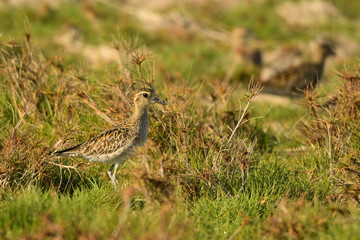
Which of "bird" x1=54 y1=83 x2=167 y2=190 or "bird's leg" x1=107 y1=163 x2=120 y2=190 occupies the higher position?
"bird" x1=54 y1=83 x2=167 y2=190

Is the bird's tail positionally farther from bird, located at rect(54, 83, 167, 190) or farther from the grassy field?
the grassy field

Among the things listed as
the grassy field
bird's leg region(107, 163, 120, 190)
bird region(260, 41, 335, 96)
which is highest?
the grassy field

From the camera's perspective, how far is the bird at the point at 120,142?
588 centimetres

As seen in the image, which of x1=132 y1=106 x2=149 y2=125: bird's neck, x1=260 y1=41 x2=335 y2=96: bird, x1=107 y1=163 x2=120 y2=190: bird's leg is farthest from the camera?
x1=260 y1=41 x2=335 y2=96: bird

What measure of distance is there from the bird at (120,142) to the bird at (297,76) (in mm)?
6427

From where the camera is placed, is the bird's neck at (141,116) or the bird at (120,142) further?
the bird's neck at (141,116)

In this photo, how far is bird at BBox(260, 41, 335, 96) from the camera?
11859 mm

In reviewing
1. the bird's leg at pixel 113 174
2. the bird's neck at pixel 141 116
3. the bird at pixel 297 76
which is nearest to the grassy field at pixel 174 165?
the bird's leg at pixel 113 174

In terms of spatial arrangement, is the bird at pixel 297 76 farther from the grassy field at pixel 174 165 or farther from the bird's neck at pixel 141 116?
the bird's neck at pixel 141 116

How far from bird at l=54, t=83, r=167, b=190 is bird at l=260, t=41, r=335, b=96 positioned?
6.43m

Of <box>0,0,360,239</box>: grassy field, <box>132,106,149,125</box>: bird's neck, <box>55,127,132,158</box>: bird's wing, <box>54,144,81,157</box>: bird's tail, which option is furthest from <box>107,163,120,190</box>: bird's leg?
<box>132,106,149,125</box>: bird's neck

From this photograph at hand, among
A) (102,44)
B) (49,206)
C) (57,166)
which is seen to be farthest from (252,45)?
(49,206)

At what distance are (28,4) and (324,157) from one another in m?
17.8

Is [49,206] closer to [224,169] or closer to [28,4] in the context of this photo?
[224,169]
